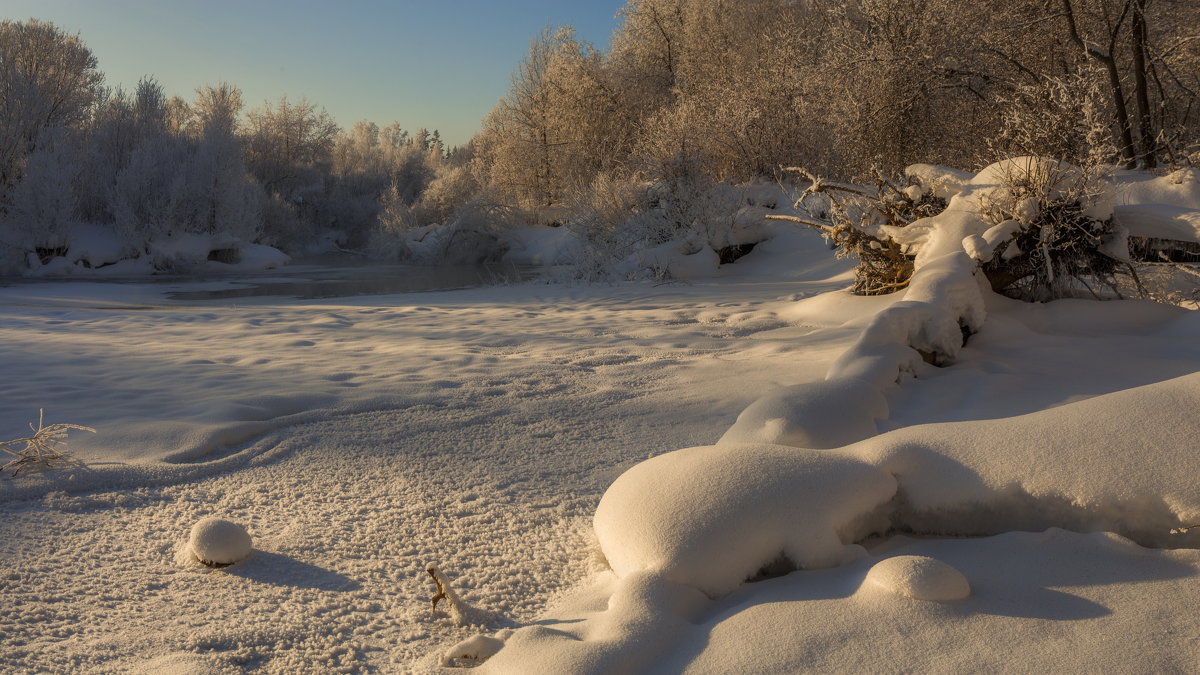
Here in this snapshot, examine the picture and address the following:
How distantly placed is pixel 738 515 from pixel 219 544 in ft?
5.19


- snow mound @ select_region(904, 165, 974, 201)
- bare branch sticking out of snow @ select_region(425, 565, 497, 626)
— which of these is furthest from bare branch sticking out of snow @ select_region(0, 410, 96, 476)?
snow mound @ select_region(904, 165, 974, 201)

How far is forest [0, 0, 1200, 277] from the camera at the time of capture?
12281 mm

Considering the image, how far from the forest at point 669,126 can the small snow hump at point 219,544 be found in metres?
5.24

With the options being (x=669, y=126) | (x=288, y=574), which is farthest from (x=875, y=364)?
(x=669, y=126)

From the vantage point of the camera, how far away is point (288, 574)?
2330 mm

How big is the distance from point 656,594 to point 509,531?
90 centimetres

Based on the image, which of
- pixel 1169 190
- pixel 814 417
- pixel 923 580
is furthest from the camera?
pixel 1169 190

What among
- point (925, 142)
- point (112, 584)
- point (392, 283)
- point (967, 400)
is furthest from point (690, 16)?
point (112, 584)

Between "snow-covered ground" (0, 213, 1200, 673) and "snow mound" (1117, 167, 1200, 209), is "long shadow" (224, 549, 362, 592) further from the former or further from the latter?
"snow mound" (1117, 167, 1200, 209)

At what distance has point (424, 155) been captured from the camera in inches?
1650

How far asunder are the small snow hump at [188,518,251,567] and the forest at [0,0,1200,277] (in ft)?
17.2

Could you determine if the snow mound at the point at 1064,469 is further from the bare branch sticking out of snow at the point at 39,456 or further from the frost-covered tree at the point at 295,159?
the frost-covered tree at the point at 295,159

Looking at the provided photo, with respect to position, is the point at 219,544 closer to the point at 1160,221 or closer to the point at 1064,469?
the point at 1064,469

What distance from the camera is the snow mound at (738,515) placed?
1976 mm
